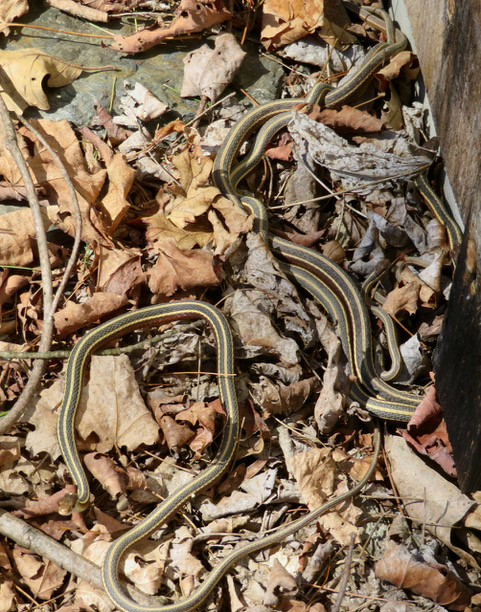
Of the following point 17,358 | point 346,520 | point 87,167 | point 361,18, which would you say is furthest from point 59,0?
point 346,520

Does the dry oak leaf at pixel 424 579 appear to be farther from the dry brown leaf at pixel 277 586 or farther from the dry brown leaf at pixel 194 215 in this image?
the dry brown leaf at pixel 194 215

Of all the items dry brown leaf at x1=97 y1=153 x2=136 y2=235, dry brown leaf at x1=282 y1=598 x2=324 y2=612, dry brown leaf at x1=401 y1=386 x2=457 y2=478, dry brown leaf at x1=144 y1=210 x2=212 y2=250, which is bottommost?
dry brown leaf at x1=282 y1=598 x2=324 y2=612

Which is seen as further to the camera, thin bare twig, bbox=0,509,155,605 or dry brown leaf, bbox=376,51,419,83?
dry brown leaf, bbox=376,51,419,83

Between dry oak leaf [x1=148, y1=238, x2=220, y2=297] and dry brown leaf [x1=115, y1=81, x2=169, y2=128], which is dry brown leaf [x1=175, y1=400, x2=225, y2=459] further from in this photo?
dry brown leaf [x1=115, y1=81, x2=169, y2=128]

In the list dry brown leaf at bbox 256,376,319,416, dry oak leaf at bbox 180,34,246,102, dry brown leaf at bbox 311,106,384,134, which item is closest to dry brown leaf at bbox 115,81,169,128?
dry oak leaf at bbox 180,34,246,102

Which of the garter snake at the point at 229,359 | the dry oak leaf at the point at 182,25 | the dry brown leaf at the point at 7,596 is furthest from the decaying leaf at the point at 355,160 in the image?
the dry brown leaf at the point at 7,596
